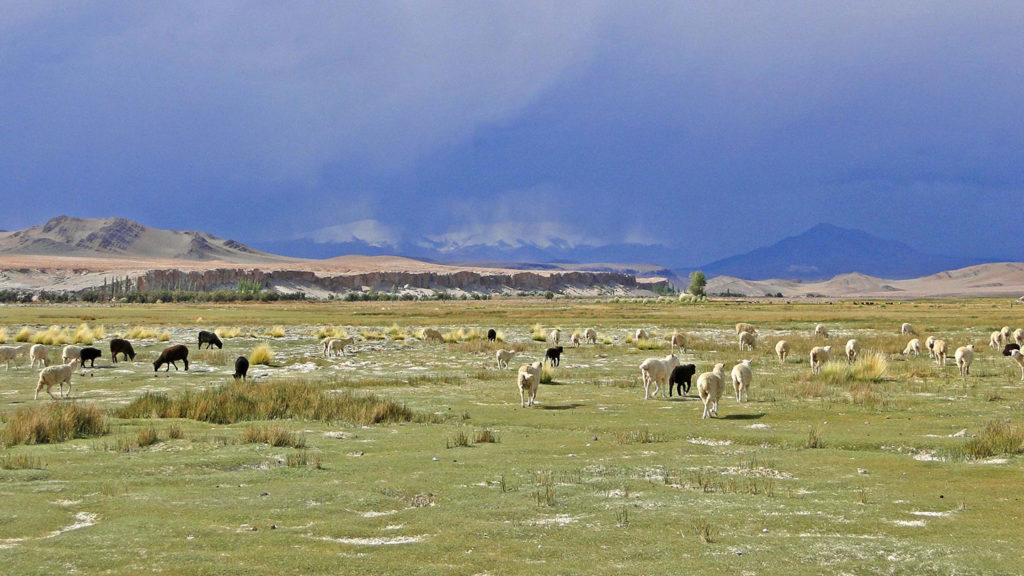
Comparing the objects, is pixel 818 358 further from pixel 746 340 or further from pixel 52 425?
pixel 52 425

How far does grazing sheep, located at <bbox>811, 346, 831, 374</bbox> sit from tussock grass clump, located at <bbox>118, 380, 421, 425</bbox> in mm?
13860

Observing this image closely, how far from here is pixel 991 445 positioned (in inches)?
458

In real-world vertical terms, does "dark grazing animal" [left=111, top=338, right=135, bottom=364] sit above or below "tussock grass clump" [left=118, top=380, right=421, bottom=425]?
above

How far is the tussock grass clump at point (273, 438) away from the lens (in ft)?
43.3

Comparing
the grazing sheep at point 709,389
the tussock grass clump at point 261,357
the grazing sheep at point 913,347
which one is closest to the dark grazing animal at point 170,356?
the tussock grass clump at point 261,357

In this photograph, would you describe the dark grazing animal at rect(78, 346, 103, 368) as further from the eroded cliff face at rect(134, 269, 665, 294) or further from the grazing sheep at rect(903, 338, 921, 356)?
the eroded cliff face at rect(134, 269, 665, 294)

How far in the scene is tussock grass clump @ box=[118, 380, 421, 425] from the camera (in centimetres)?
1659

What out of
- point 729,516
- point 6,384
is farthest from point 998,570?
point 6,384

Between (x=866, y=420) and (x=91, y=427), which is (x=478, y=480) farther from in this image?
(x=866, y=420)

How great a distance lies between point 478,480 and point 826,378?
15.6 meters

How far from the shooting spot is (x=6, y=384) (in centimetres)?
2241

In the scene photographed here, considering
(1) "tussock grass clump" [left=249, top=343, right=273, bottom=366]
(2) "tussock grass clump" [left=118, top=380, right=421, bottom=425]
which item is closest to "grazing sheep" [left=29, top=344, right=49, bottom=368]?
(1) "tussock grass clump" [left=249, top=343, right=273, bottom=366]

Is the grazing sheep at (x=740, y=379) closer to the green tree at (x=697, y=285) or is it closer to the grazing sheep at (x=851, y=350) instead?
the grazing sheep at (x=851, y=350)

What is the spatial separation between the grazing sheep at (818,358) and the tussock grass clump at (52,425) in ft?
64.7
